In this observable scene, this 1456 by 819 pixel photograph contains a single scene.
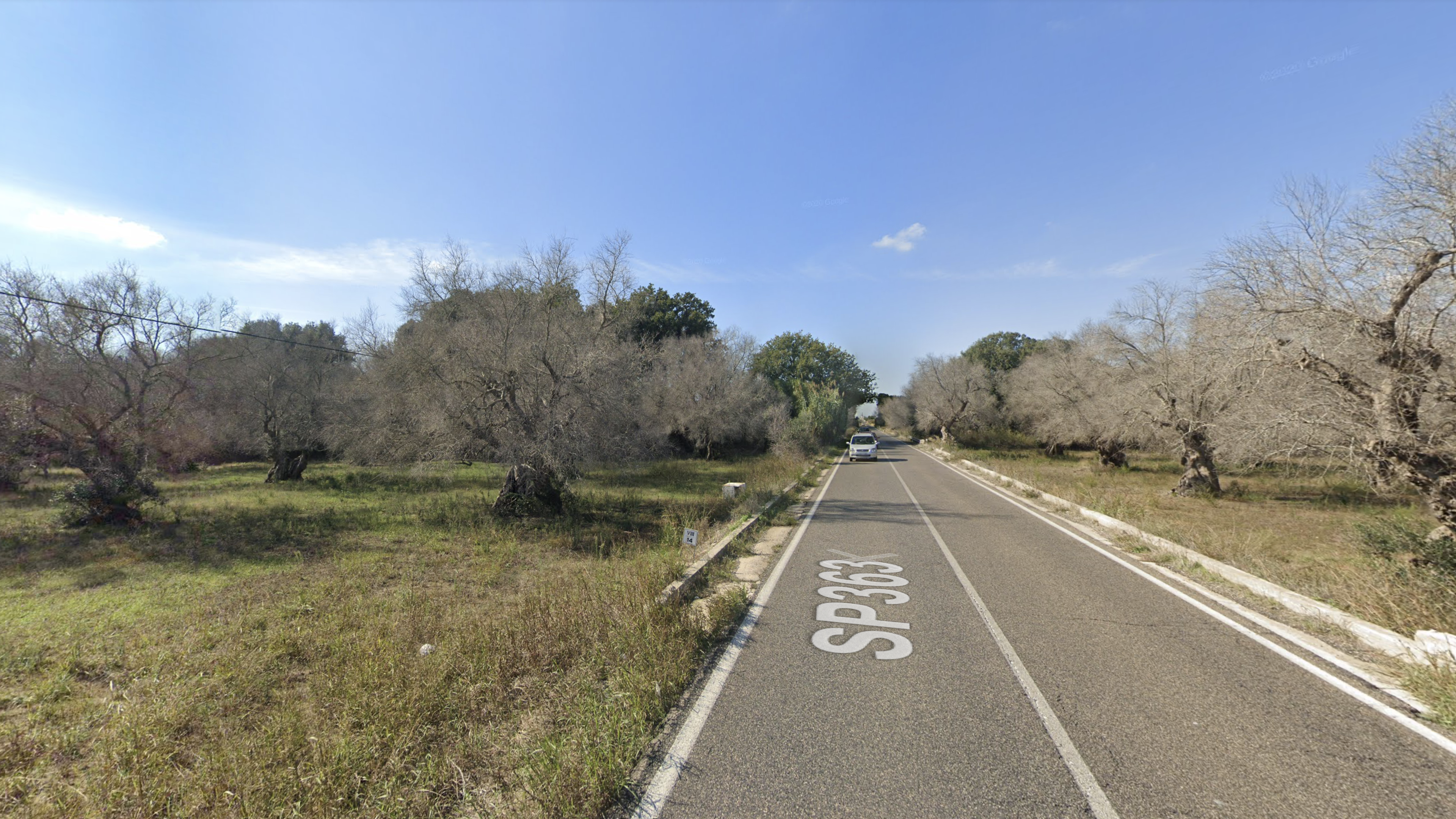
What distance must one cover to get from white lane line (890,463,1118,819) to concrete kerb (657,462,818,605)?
3.39 m

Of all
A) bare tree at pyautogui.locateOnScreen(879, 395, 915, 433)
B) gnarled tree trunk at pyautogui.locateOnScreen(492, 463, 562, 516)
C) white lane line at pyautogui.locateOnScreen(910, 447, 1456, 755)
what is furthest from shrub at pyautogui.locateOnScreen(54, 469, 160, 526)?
bare tree at pyautogui.locateOnScreen(879, 395, 915, 433)

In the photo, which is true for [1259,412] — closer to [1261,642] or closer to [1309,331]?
[1309,331]

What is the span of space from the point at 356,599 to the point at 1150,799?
9.23 meters

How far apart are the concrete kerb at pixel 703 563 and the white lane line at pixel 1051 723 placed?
339 cm

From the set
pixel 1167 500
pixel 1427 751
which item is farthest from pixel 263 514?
pixel 1167 500

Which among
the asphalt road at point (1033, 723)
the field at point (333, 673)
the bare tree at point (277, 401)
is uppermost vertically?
the bare tree at point (277, 401)

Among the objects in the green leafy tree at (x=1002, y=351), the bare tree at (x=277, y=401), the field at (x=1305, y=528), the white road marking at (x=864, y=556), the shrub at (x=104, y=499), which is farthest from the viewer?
the green leafy tree at (x=1002, y=351)

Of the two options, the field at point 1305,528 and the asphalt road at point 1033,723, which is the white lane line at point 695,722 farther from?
the field at point 1305,528

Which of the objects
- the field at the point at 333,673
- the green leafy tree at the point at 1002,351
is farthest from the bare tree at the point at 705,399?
the green leafy tree at the point at 1002,351

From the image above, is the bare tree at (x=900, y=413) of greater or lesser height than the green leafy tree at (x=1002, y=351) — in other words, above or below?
below

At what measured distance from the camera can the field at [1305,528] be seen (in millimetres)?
5492

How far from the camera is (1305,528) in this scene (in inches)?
509

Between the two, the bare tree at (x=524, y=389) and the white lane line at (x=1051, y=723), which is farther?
the bare tree at (x=524, y=389)

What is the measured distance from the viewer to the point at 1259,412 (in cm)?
1009
